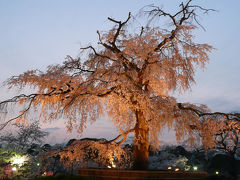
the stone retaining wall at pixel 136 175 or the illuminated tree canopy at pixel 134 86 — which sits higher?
the illuminated tree canopy at pixel 134 86

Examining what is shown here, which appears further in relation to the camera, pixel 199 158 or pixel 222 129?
pixel 199 158

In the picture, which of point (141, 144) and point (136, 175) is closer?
point (136, 175)

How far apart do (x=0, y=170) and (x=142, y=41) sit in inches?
424

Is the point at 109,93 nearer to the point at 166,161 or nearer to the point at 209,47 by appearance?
the point at 209,47

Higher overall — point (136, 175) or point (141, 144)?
point (141, 144)

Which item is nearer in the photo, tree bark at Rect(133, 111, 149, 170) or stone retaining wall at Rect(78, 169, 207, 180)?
stone retaining wall at Rect(78, 169, 207, 180)

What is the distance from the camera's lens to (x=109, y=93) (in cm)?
941

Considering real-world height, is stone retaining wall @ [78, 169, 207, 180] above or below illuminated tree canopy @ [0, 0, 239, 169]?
below

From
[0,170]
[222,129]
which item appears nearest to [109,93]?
[222,129]

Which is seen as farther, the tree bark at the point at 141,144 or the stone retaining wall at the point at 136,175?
→ the tree bark at the point at 141,144

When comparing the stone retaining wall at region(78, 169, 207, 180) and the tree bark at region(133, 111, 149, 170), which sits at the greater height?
the tree bark at region(133, 111, 149, 170)

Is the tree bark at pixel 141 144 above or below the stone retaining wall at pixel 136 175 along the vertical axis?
above

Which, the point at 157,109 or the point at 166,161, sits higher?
the point at 157,109

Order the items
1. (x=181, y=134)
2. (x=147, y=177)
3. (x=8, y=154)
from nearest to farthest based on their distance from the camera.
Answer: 1. (x=147, y=177)
2. (x=181, y=134)
3. (x=8, y=154)
